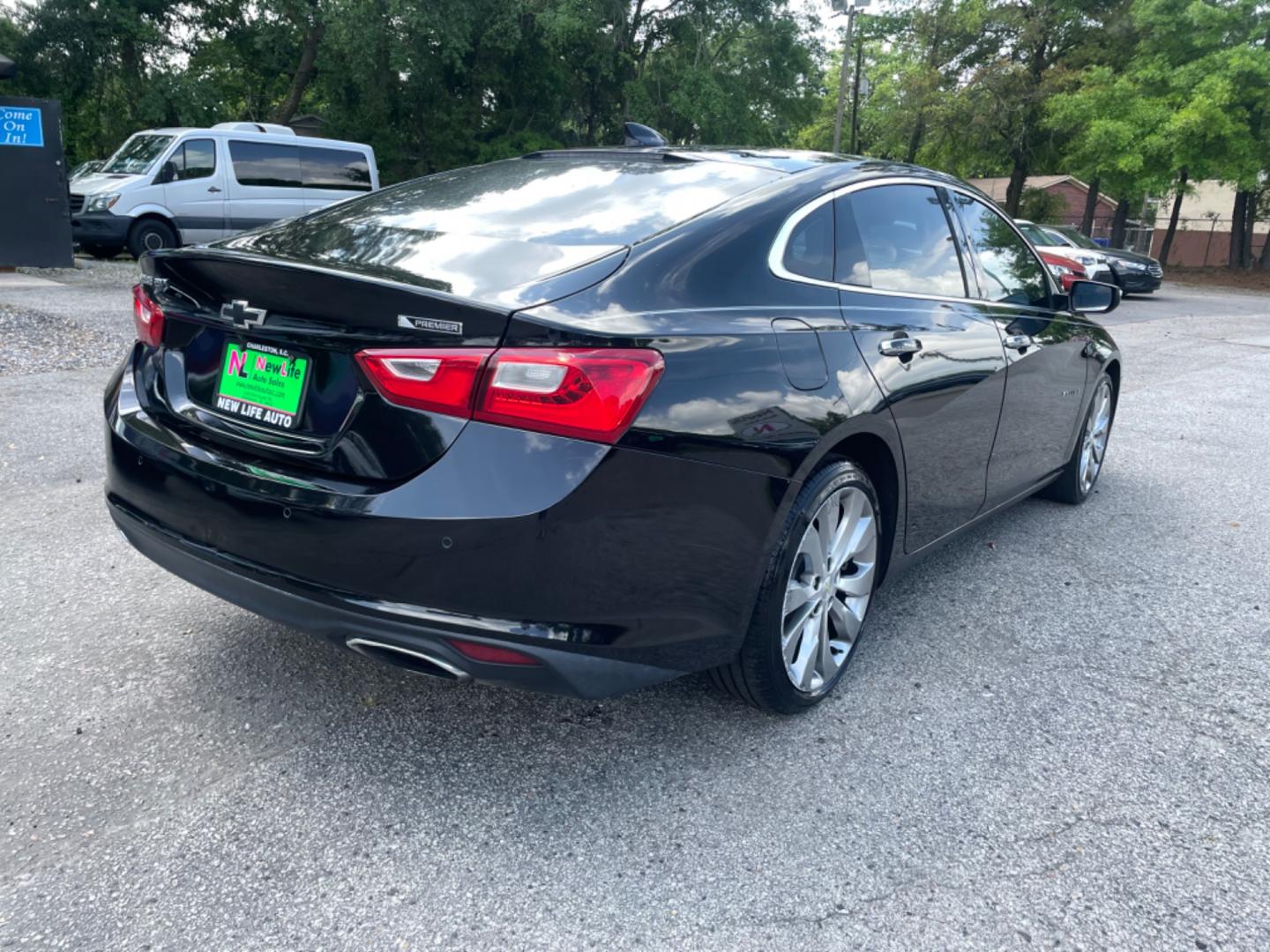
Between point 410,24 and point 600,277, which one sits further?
point 410,24

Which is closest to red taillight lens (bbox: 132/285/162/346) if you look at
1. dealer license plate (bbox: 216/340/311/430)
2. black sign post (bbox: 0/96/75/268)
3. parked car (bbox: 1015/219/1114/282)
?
dealer license plate (bbox: 216/340/311/430)

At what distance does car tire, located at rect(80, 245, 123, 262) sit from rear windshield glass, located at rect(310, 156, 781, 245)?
13.3m

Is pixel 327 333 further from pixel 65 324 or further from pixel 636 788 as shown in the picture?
pixel 65 324

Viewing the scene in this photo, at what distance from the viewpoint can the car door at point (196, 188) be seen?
1453 cm

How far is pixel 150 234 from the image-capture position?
573 inches

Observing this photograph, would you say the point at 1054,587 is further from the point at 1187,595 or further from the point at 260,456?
the point at 260,456

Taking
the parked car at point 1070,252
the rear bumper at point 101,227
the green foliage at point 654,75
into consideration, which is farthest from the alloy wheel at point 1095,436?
the green foliage at point 654,75

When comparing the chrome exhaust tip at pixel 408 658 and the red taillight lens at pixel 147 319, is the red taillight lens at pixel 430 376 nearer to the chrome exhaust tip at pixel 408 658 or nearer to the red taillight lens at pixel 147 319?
the chrome exhaust tip at pixel 408 658

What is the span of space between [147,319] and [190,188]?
13387 millimetres

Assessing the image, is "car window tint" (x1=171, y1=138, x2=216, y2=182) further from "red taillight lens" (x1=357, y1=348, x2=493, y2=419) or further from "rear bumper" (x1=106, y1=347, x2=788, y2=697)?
"red taillight lens" (x1=357, y1=348, x2=493, y2=419)

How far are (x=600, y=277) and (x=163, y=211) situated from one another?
561 inches

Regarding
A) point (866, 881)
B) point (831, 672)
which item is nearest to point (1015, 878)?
point (866, 881)

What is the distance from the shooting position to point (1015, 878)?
2.27 meters

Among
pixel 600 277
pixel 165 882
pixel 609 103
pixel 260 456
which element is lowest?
pixel 165 882
